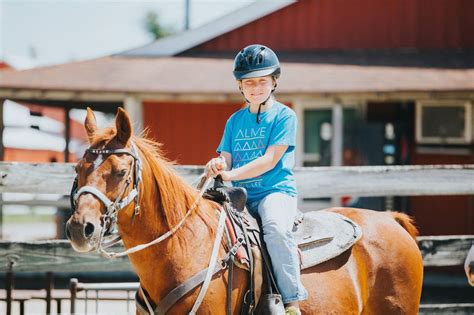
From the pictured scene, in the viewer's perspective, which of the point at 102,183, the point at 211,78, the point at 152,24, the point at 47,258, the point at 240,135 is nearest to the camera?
the point at 102,183

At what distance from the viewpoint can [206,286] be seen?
3678mm

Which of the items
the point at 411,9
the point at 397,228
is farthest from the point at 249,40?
the point at 397,228

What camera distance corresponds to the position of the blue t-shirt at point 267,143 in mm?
4105

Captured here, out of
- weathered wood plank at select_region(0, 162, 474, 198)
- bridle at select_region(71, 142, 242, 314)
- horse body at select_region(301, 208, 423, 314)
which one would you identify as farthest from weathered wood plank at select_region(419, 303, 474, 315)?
bridle at select_region(71, 142, 242, 314)

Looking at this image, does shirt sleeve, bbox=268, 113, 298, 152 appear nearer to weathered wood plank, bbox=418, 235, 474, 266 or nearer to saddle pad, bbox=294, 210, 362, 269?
saddle pad, bbox=294, 210, 362, 269

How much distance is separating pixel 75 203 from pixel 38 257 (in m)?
2.42

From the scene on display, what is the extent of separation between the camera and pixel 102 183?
3430 mm

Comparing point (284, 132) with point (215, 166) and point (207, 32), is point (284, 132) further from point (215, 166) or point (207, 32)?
point (207, 32)

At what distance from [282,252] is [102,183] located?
1.20m

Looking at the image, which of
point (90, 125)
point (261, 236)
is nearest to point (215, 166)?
point (261, 236)

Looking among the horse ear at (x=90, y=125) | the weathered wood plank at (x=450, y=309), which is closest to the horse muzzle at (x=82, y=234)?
the horse ear at (x=90, y=125)

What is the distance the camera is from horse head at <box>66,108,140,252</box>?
10.9 ft

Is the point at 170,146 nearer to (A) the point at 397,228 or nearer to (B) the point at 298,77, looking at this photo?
(B) the point at 298,77

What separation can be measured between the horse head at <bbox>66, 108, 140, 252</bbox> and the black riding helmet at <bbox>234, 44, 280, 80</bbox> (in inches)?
36.0
